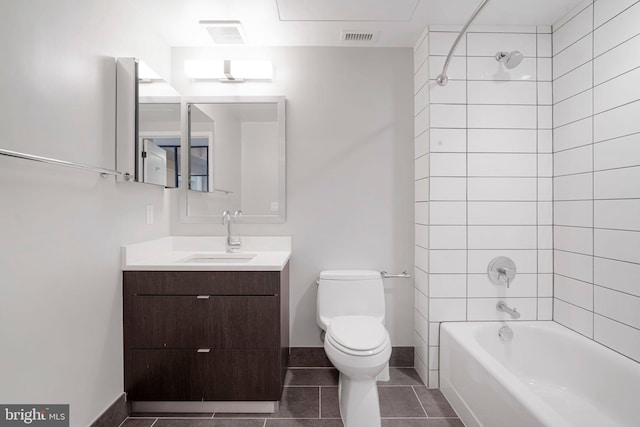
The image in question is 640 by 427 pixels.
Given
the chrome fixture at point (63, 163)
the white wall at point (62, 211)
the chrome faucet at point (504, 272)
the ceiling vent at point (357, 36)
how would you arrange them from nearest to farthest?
1. the chrome fixture at point (63, 163)
2. the white wall at point (62, 211)
3. the chrome faucet at point (504, 272)
4. the ceiling vent at point (357, 36)

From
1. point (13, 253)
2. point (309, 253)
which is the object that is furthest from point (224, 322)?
point (13, 253)

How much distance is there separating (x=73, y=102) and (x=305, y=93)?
1375mm

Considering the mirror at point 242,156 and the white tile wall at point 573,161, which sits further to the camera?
the mirror at point 242,156

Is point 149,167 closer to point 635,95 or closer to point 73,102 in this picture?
point 73,102

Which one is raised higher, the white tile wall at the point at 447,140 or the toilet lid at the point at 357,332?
the white tile wall at the point at 447,140

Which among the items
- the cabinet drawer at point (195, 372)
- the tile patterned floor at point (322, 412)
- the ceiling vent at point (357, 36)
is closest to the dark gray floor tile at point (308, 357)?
the tile patterned floor at point (322, 412)

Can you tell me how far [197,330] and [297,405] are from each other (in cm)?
72

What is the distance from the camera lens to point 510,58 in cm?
190

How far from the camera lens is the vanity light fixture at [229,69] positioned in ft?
7.13

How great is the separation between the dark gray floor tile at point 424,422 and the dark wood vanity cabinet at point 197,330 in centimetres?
70

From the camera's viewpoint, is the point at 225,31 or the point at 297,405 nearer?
the point at 297,405

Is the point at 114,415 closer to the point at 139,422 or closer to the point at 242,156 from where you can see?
the point at 139,422

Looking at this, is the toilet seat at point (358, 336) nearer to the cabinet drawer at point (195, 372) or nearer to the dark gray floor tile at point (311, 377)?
the cabinet drawer at point (195, 372)

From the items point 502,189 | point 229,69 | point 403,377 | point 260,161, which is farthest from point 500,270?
point 229,69
